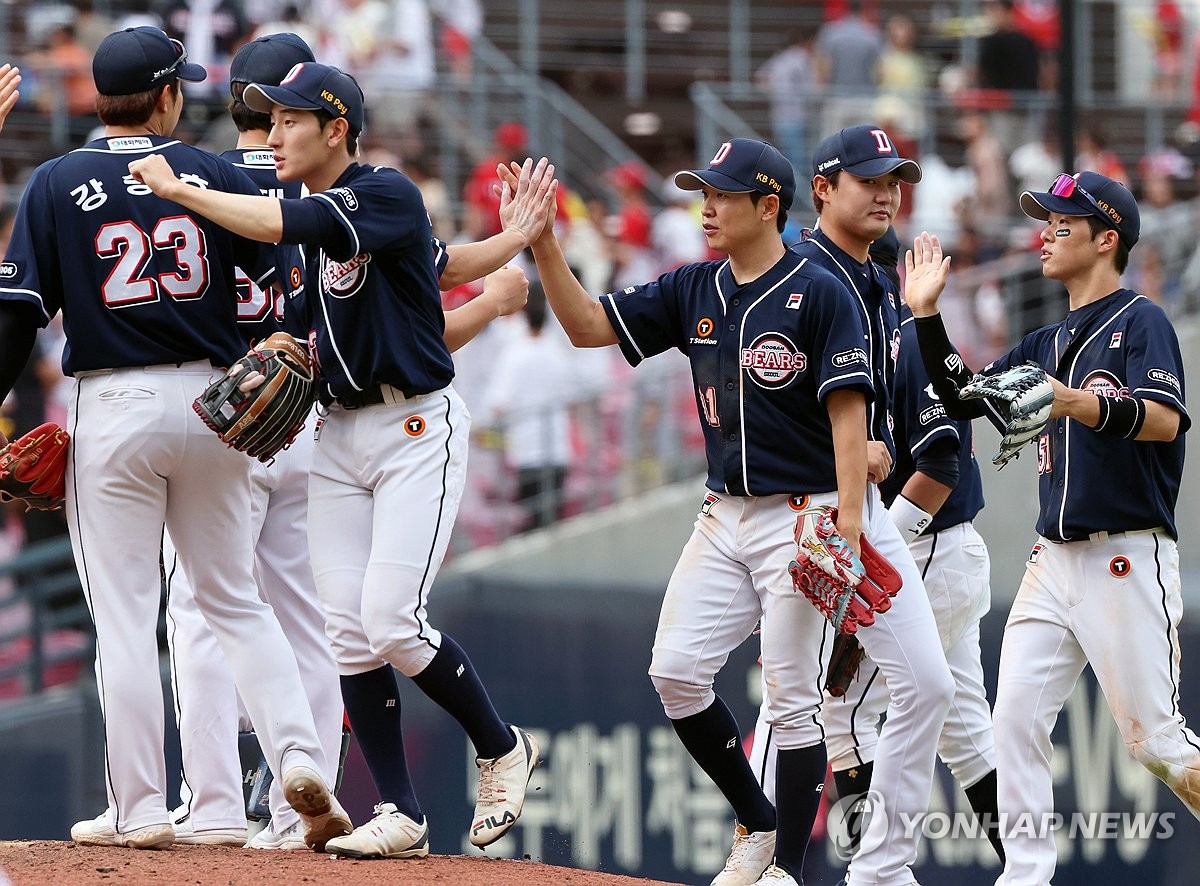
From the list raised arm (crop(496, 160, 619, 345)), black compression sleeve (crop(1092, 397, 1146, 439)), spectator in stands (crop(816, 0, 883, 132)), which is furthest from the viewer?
spectator in stands (crop(816, 0, 883, 132))

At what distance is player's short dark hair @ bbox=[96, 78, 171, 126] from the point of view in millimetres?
5418

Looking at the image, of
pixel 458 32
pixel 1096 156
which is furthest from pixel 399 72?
pixel 1096 156

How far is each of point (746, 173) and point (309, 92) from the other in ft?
4.30

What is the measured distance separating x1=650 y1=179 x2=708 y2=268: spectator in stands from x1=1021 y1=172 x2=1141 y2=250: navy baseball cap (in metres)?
6.63

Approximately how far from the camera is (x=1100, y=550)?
230 inches

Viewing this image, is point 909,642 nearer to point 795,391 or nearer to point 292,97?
point 795,391

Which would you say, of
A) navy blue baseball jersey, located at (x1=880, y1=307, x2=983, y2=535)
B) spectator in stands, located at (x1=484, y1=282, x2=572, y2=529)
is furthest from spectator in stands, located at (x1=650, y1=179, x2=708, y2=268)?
navy blue baseball jersey, located at (x1=880, y1=307, x2=983, y2=535)

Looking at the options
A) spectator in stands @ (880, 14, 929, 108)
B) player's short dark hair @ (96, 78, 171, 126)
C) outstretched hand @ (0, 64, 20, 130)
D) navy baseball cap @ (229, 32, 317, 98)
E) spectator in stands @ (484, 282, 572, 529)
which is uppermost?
spectator in stands @ (880, 14, 929, 108)

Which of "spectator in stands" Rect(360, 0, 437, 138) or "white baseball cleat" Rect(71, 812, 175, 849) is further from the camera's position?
"spectator in stands" Rect(360, 0, 437, 138)

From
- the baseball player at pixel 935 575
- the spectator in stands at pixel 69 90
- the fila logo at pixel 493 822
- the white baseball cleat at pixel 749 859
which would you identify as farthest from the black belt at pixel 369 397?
the spectator in stands at pixel 69 90

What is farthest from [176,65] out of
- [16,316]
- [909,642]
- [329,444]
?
[909,642]

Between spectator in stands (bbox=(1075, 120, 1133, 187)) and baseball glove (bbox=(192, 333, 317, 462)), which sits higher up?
spectator in stands (bbox=(1075, 120, 1133, 187))

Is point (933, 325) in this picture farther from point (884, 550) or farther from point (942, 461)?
point (942, 461)

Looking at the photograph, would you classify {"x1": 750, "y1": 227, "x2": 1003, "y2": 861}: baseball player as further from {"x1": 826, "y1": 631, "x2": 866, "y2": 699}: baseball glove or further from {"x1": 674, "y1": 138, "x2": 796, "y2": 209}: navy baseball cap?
{"x1": 674, "y1": 138, "x2": 796, "y2": 209}: navy baseball cap
